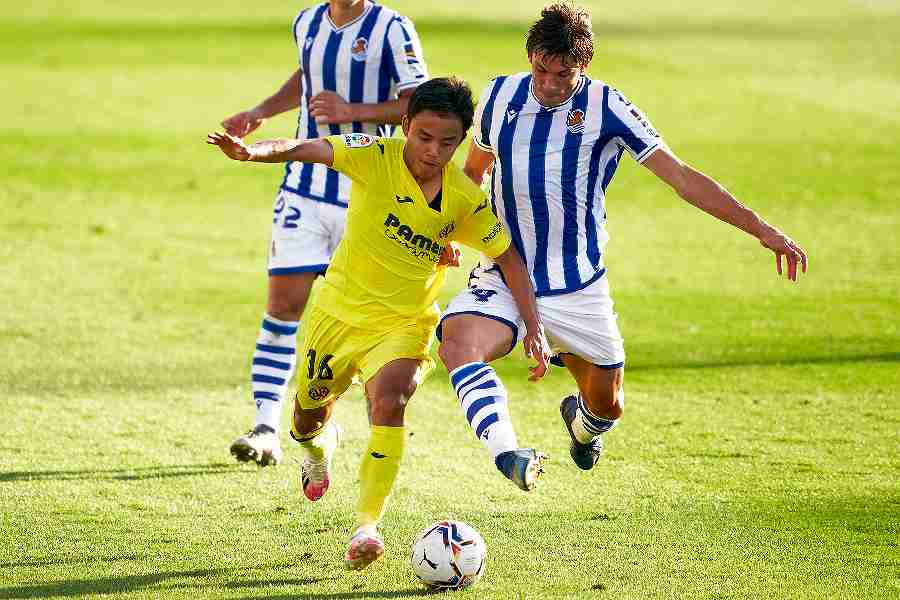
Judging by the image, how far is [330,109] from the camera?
6.99 m

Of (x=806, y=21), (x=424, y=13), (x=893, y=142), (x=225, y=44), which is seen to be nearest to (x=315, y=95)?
(x=893, y=142)

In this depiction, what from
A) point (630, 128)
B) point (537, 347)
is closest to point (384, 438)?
point (537, 347)

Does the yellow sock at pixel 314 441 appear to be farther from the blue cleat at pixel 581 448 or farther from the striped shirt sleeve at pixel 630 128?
the striped shirt sleeve at pixel 630 128

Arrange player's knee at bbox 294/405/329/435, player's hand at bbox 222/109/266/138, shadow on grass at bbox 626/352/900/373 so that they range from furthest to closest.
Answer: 1. shadow on grass at bbox 626/352/900/373
2. player's hand at bbox 222/109/266/138
3. player's knee at bbox 294/405/329/435

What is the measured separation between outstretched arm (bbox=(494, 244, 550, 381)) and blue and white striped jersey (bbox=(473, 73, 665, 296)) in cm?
28

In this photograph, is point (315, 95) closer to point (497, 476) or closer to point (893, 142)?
point (497, 476)

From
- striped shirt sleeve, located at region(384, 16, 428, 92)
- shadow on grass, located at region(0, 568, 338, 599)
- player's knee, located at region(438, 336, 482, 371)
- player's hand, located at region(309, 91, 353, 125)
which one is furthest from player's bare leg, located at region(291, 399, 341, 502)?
striped shirt sleeve, located at region(384, 16, 428, 92)

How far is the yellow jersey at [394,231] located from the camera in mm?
5812

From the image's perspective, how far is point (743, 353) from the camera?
9633mm

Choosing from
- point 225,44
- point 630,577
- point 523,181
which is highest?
point 523,181

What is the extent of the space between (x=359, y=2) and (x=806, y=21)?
31538mm

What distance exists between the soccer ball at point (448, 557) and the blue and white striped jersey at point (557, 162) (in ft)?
4.31

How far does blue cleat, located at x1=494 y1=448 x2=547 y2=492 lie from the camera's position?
5074 mm

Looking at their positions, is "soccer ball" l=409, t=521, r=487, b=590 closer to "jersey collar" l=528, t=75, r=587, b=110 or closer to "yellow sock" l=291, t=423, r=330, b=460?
"yellow sock" l=291, t=423, r=330, b=460
